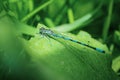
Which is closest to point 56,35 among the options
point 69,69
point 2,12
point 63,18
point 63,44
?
point 63,44

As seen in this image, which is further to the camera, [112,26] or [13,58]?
→ [112,26]

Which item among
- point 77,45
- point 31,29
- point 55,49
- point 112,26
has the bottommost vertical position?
point 55,49

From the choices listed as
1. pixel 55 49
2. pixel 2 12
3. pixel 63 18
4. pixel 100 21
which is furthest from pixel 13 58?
pixel 100 21

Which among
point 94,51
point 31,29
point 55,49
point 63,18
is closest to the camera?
point 55,49

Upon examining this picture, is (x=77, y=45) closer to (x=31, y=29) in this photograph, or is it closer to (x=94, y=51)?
(x=94, y=51)

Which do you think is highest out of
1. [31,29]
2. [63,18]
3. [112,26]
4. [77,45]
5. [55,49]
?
[112,26]

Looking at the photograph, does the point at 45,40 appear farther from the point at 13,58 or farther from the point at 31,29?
the point at 31,29

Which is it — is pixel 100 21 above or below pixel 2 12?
above

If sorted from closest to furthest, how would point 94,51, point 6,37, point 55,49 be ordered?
1. point 6,37
2. point 55,49
3. point 94,51

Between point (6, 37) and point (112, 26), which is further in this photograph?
point (112, 26)
